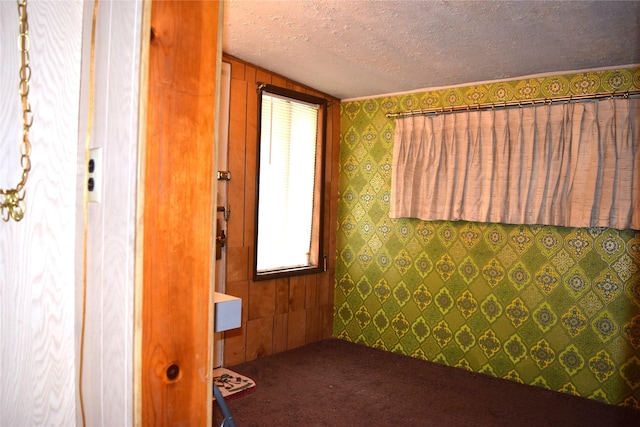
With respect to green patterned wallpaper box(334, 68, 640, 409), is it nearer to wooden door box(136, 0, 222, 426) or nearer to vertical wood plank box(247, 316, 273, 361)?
vertical wood plank box(247, 316, 273, 361)

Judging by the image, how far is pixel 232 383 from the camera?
10.1 ft

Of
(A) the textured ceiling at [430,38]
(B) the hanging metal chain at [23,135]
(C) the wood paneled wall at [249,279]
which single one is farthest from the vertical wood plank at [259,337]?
(B) the hanging metal chain at [23,135]

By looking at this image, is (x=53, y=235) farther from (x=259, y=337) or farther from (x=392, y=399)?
(x=259, y=337)

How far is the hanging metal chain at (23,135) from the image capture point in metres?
0.96

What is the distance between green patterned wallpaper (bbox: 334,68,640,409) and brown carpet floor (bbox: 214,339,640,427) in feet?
0.65

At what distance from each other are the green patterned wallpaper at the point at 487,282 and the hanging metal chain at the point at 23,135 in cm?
322

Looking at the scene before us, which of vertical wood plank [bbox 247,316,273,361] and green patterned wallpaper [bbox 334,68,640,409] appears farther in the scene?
vertical wood plank [bbox 247,316,273,361]

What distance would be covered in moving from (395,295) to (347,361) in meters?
0.70

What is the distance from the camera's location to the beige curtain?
3016mm

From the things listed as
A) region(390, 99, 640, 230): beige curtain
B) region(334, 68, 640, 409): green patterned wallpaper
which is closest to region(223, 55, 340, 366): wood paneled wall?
region(334, 68, 640, 409): green patterned wallpaper

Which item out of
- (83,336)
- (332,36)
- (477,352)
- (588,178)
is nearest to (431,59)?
(332,36)

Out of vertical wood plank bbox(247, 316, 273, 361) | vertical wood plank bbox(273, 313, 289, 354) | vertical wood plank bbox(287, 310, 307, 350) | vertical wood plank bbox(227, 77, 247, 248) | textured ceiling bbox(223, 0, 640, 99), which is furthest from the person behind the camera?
vertical wood plank bbox(287, 310, 307, 350)

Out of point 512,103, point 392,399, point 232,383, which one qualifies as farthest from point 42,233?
point 512,103

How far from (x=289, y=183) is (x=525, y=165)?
6.06 ft
